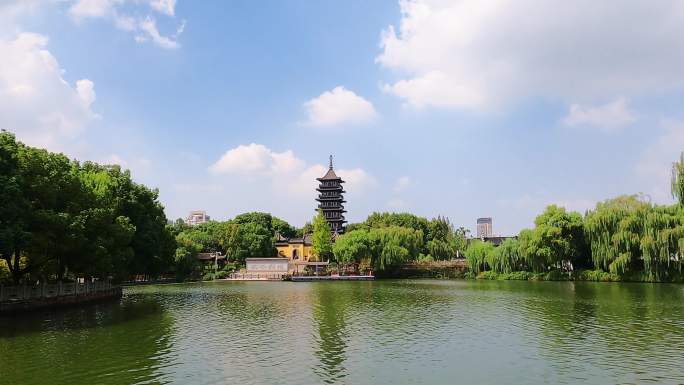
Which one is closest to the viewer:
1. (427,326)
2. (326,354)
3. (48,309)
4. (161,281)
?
(326,354)

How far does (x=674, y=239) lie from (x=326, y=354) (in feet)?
99.3

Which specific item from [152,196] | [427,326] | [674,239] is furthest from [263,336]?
[674,239]

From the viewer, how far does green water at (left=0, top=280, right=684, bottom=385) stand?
10078 millimetres

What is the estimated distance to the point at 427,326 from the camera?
16.4 meters

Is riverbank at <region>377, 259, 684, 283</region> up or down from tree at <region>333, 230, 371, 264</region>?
down

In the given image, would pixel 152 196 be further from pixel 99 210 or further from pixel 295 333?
pixel 295 333

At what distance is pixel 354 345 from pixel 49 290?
1561cm

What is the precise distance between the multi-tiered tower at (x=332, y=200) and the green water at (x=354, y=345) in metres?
54.2

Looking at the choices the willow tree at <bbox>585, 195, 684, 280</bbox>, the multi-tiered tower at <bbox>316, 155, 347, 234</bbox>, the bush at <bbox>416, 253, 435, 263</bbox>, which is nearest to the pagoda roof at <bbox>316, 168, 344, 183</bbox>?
the multi-tiered tower at <bbox>316, 155, 347, 234</bbox>

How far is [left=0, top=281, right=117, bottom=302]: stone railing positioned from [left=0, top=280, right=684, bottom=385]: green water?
1424 mm

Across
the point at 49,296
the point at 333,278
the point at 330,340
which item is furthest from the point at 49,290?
the point at 333,278

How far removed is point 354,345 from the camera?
13.3 meters

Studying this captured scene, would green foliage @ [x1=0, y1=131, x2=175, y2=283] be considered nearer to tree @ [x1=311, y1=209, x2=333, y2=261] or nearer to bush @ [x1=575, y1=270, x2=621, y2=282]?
bush @ [x1=575, y1=270, x2=621, y2=282]

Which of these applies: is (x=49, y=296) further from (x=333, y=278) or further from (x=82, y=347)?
(x=333, y=278)
